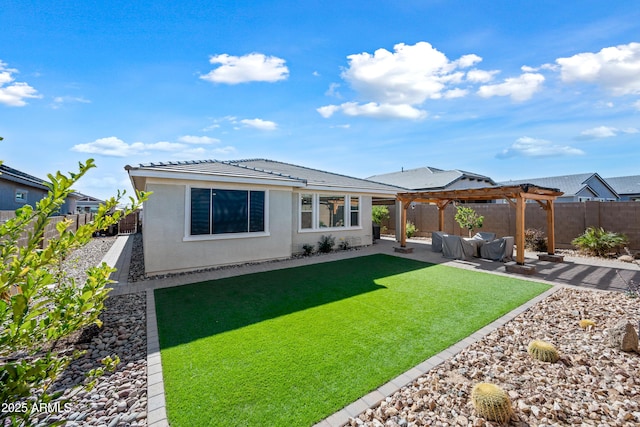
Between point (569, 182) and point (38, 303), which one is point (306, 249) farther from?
point (569, 182)

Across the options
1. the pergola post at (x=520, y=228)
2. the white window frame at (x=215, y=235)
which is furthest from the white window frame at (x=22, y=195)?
the pergola post at (x=520, y=228)

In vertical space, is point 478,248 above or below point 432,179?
below

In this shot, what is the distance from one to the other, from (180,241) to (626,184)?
157 ft

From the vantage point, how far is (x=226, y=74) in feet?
34.7

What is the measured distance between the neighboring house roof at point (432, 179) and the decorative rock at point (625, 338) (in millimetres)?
17117

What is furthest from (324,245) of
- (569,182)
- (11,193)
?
(569,182)

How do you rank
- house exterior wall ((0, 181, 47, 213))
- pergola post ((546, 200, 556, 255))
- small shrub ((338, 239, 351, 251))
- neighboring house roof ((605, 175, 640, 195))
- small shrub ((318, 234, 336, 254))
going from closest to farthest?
1. pergola post ((546, 200, 556, 255))
2. small shrub ((318, 234, 336, 254))
3. small shrub ((338, 239, 351, 251))
4. house exterior wall ((0, 181, 47, 213))
5. neighboring house roof ((605, 175, 640, 195))

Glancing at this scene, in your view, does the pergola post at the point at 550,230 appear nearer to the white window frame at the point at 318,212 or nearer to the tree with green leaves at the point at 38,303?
the white window frame at the point at 318,212

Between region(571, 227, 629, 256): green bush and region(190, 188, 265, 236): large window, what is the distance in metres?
13.9

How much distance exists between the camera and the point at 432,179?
76.4 ft

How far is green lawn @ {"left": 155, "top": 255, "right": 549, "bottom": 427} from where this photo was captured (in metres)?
3.18

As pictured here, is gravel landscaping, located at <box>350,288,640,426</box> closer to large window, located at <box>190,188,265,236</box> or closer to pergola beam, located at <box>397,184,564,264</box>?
pergola beam, located at <box>397,184,564,264</box>

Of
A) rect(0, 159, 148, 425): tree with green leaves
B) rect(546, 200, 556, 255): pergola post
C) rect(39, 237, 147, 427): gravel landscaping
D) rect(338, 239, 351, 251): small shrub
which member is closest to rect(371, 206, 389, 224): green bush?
rect(338, 239, 351, 251): small shrub

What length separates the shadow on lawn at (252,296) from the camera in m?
5.17
